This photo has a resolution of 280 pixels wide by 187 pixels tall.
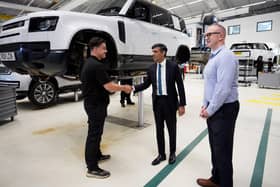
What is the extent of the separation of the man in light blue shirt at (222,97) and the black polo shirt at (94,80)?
1.01 m

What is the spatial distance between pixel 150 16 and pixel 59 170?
11.0 feet

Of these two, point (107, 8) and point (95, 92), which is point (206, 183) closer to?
point (95, 92)

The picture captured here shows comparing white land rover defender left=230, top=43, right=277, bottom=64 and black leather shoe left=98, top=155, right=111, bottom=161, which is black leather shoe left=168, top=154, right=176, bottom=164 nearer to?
black leather shoe left=98, top=155, right=111, bottom=161

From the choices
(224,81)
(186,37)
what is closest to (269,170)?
(224,81)

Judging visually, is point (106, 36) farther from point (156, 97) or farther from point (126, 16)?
point (156, 97)

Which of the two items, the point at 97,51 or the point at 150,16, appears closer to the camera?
the point at 97,51

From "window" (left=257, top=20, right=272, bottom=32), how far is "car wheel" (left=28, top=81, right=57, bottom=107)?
54.8 feet

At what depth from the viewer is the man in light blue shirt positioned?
4.90ft

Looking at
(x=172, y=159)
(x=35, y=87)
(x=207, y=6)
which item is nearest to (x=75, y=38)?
(x=172, y=159)

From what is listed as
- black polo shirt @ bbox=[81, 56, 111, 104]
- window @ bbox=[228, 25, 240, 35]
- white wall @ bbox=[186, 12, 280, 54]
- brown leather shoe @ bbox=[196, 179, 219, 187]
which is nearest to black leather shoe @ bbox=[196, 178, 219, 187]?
brown leather shoe @ bbox=[196, 179, 219, 187]

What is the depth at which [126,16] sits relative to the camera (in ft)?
11.1

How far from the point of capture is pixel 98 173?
2.15 metres

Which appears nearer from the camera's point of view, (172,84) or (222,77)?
(222,77)

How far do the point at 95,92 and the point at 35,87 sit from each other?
146 inches
